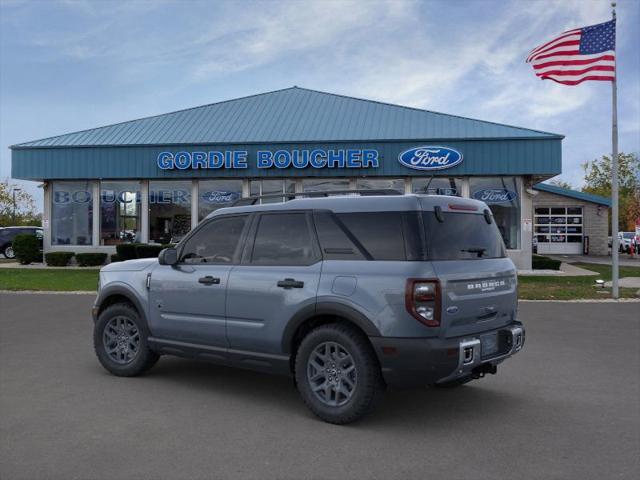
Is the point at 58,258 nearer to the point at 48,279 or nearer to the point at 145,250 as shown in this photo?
the point at 145,250

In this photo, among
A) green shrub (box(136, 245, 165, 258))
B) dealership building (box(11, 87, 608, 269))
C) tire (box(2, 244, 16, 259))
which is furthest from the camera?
tire (box(2, 244, 16, 259))

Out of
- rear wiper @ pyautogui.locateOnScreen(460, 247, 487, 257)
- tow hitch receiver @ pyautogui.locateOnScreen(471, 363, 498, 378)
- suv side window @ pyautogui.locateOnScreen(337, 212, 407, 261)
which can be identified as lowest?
tow hitch receiver @ pyautogui.locateOnScreen(471, 363, 498, 378)

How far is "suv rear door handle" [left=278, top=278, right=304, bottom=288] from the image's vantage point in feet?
17.6

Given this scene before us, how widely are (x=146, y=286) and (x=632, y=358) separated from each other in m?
6.16

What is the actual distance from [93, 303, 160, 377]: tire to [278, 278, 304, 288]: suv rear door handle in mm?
1988

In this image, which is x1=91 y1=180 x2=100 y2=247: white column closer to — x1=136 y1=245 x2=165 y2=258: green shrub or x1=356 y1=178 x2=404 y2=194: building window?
x1=136 y1=245 x2=165 y2=258: green shrub

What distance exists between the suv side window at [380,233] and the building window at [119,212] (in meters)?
22.4

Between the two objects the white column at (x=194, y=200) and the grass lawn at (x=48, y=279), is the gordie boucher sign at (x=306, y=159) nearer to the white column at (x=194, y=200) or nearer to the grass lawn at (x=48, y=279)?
the white column at (x=194, y=200)

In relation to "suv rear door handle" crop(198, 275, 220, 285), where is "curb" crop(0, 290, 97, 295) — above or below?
below

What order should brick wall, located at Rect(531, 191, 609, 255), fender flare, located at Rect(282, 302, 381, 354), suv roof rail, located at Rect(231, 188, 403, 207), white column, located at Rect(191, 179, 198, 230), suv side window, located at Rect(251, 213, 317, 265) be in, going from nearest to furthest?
fender flare, located at Rect(282, 302, 381, 354) < suv side window, located at Rect(251, 213, 317, 265) < suv roof rail, located at Rect(231, 188, 403, 207) < white column, located at Rect(191, 179, 198, 230) < brick wall, located at Rect(531, 191, 609, 255)

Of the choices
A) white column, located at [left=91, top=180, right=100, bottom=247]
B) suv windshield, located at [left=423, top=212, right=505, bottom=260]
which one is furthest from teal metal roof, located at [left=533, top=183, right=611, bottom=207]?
suv windshield, located at [left=423, top=212, right=505, bottom=260]

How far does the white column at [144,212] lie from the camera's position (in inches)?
1017

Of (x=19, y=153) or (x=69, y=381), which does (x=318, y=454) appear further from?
(x=19, y=153)

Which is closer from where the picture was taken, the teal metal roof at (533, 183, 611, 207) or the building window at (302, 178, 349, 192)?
the building window at (302, 178, 349, 192)
